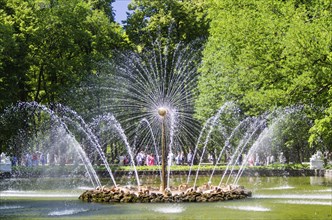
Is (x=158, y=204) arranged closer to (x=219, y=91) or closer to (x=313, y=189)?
(x=313, y=189)

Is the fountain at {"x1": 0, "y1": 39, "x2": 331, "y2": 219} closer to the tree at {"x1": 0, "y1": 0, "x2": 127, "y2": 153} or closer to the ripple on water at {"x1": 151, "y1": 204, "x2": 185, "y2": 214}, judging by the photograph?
the ripple on water at {"x1": 151, "y1": 204, "x2": 185, "y2": 214}

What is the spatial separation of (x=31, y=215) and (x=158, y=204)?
11.7 feet

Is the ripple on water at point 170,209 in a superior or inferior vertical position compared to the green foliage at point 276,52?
inferior

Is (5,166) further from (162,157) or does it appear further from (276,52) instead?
(162,157)

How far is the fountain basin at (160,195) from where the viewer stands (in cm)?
1748

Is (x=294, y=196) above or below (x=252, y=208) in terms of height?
above

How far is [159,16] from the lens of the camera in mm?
43781

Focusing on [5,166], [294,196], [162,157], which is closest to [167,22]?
[5,166]

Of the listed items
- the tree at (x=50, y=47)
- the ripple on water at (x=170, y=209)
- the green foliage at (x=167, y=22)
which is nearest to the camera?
the ripple on water at (x=170, y=209)

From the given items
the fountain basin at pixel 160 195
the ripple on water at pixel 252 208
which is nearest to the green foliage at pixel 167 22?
the fountain basin at pixel 160 195

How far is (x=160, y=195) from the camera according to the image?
690 inches

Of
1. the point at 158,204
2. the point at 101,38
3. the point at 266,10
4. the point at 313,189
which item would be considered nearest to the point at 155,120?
the point at 101,38

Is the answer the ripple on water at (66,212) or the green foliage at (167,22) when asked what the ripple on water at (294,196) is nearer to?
the ripple on water at (66,212)

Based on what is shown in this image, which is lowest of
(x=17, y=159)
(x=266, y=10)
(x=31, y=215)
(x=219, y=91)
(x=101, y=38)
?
(x=31, y=215)
